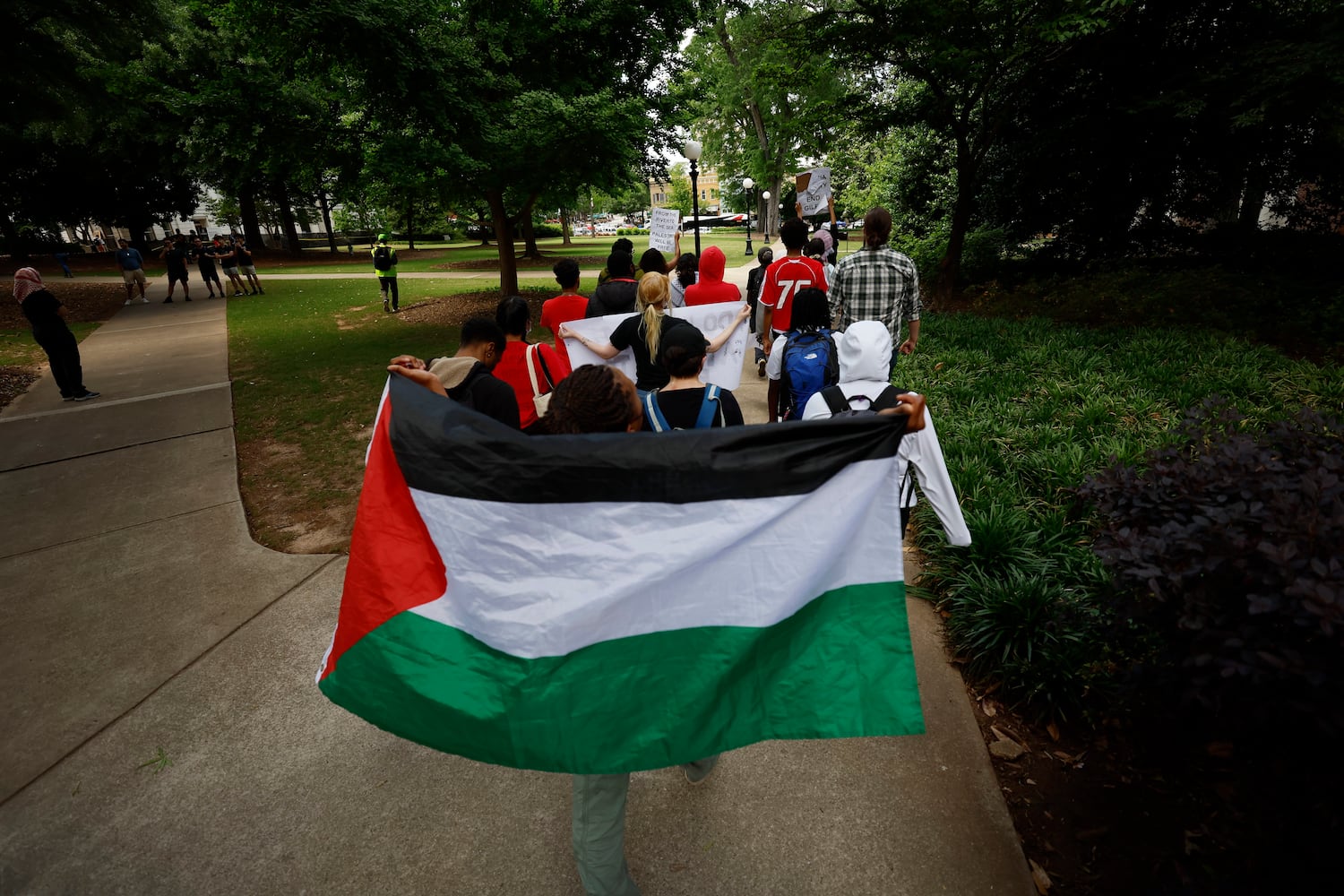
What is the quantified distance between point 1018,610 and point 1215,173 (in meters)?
13.3

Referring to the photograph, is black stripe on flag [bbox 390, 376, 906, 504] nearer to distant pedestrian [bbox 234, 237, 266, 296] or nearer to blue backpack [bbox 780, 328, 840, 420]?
blue backpack [bbox 780, 328, 840, 420]

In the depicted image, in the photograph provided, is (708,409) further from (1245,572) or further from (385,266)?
(385,266)

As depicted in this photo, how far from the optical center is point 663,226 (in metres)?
9.85

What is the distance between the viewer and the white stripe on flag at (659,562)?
2.04 metres

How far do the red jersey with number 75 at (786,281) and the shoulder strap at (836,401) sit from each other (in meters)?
2.87

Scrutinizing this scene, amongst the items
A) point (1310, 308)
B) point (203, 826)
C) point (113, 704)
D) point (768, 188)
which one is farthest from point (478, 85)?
point (768, 188)

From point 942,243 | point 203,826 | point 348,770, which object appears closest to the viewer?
point 203,826

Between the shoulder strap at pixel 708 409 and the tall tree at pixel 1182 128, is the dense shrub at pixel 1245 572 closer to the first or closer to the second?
the shoulder strap at pixel 708 409

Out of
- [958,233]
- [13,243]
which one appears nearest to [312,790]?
[958,233]

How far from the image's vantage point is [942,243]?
623 inches

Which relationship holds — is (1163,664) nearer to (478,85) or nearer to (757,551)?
(757,551)

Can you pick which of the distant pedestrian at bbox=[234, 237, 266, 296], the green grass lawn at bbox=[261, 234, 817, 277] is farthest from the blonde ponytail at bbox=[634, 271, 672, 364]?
the green grass lawn at bbox=[261, 234, 817, 277]

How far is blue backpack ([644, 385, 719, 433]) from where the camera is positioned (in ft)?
9.60

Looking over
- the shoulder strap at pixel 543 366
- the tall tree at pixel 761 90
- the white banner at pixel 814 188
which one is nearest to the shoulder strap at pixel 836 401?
the shoulder strap at pixel 543 366
